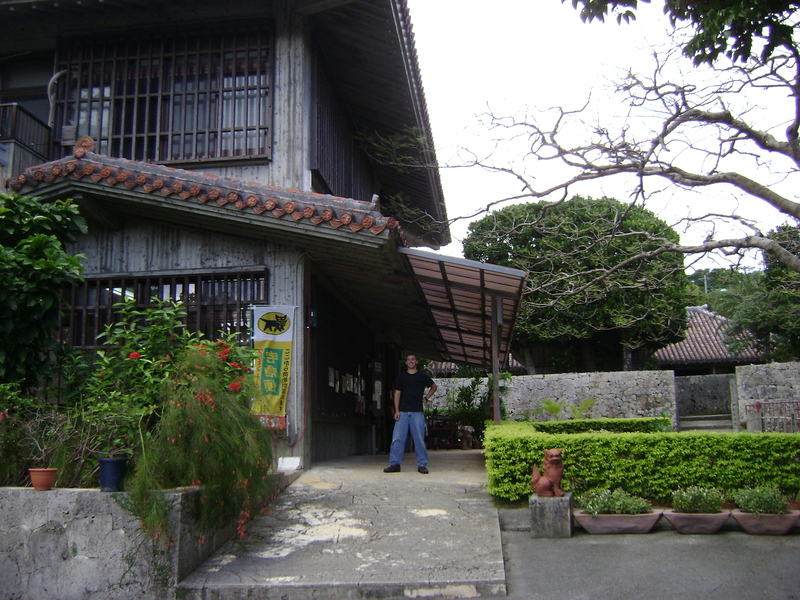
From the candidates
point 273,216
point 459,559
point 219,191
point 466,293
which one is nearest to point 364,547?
point 459,559

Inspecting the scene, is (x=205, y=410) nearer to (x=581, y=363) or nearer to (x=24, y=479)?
(x=24, y=479)

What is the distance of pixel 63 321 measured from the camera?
9.94 meters

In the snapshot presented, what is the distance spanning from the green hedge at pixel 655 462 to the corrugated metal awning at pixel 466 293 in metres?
2.33

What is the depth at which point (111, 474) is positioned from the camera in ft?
18.6

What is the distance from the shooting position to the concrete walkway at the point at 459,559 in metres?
5.41

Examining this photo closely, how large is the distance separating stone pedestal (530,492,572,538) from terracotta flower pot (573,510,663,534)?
7.8 inches

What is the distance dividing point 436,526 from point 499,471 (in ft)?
3.28

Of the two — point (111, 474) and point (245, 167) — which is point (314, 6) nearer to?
point (245, 167)

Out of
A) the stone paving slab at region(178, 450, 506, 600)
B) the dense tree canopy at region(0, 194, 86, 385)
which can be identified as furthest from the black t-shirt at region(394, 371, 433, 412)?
the dense tree canopy at region(0, 194, 86, 385)

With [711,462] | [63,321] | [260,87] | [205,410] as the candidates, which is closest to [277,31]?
[260,87]

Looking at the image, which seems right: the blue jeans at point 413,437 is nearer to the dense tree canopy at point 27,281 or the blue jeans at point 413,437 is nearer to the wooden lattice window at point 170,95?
the dense tree canopy at point 27,281

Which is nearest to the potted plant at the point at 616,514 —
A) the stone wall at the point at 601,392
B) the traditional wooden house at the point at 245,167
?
the traditional wooden house at the point at 245,167

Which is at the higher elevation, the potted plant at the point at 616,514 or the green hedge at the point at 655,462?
the green hedge at the point at 655,462

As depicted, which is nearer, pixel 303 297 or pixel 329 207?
pixel 329 207
